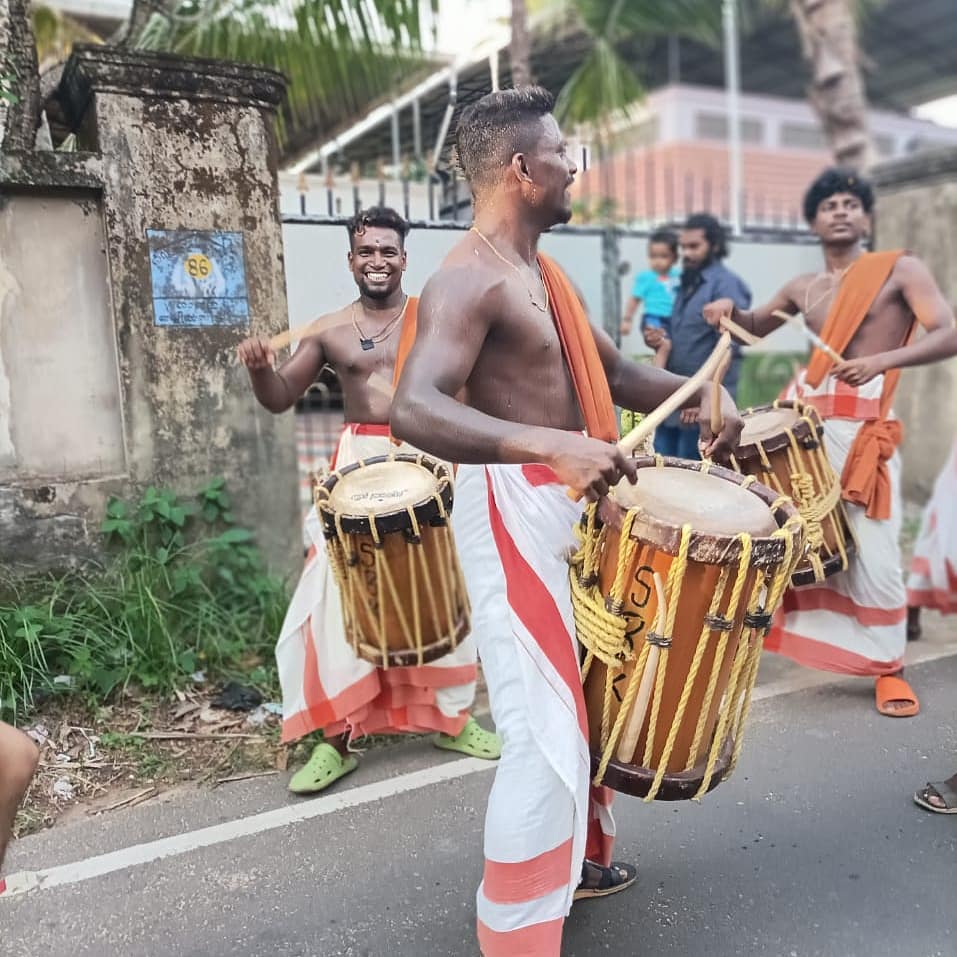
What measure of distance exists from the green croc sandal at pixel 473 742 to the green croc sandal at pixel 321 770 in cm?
35

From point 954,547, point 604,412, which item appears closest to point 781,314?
point 954,547

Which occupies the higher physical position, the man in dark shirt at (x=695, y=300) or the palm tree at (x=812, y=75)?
the palm tree at (x=812, y=75)

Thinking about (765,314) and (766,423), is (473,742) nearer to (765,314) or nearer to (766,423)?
(766,423)

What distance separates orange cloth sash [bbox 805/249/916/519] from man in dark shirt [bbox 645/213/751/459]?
120 centimetres

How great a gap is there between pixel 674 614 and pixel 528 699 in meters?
0.38

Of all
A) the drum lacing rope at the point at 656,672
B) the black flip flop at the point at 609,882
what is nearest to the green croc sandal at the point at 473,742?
the black flip flop at the point at 609,882

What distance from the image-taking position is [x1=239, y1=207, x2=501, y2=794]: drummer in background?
3387mm

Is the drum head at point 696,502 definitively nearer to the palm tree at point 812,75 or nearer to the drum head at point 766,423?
the drum head at point 766,423

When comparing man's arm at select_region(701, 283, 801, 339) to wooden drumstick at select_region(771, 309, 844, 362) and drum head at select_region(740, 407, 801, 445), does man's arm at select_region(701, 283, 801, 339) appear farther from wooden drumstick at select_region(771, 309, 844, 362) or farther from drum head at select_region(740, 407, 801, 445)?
drum head at select_region(740, 407, 801, 445)

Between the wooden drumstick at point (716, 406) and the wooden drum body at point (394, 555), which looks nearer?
the wooden drumstick at point (716, 406)

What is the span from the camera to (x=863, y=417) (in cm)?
396

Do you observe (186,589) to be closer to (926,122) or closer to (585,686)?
(585,686)

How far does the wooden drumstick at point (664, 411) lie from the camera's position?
1972mm

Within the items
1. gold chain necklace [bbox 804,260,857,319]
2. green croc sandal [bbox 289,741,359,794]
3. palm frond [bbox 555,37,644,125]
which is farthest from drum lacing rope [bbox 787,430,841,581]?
palm frond [bbox 555,37,644,125]
